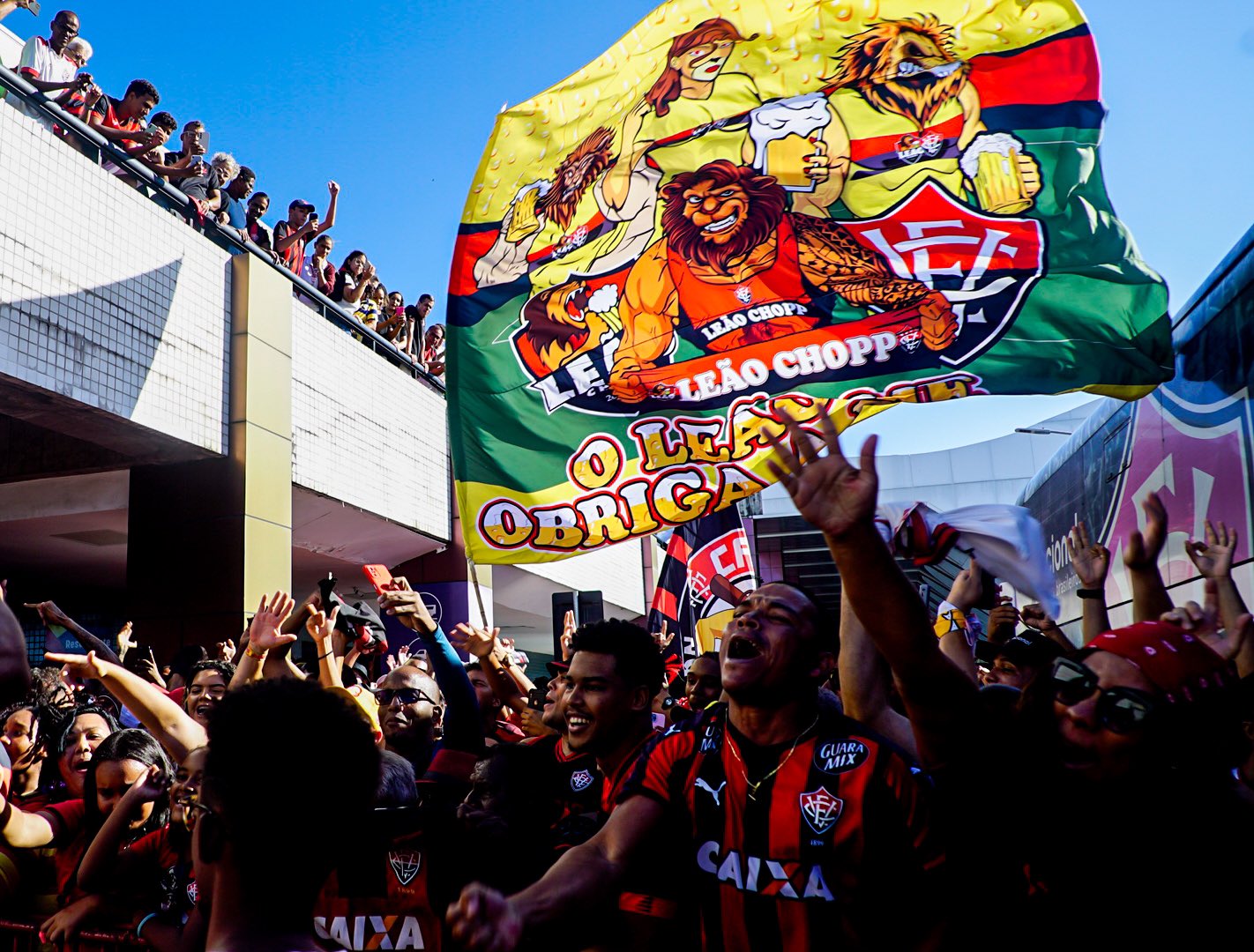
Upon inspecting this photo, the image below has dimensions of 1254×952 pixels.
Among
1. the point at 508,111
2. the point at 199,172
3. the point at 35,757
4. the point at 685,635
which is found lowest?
the point at 35,757

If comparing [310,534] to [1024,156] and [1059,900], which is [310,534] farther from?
[1059,900]

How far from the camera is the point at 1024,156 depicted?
611cm

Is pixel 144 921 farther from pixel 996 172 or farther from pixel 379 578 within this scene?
pixel 996 172

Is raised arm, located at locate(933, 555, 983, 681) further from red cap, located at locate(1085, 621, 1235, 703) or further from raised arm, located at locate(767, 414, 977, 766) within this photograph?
raised arm, located at locate(767, 414, 977, 766)

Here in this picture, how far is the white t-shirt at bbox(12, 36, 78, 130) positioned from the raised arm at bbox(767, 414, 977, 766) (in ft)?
36.3

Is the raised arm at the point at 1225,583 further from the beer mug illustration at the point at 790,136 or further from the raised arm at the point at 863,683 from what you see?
the beer mug illustration at the point at 790,136

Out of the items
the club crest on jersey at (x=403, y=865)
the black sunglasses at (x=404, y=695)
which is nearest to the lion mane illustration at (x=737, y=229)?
the black sunglasses at (x=404, y=695)

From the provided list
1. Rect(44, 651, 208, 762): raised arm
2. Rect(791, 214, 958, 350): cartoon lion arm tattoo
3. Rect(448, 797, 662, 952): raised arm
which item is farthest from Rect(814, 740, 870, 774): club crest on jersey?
Rect(791, 214, 958, 350): cartoon lion arm tattoo

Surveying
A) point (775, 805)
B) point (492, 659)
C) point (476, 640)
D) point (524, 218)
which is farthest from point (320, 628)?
point (775, 805)

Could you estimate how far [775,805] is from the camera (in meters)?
2.70

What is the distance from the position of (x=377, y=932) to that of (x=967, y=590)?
2592 mm

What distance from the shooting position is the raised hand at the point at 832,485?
7.86 feet

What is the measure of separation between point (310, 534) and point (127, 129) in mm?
7055

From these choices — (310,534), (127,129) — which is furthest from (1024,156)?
(310,534)
